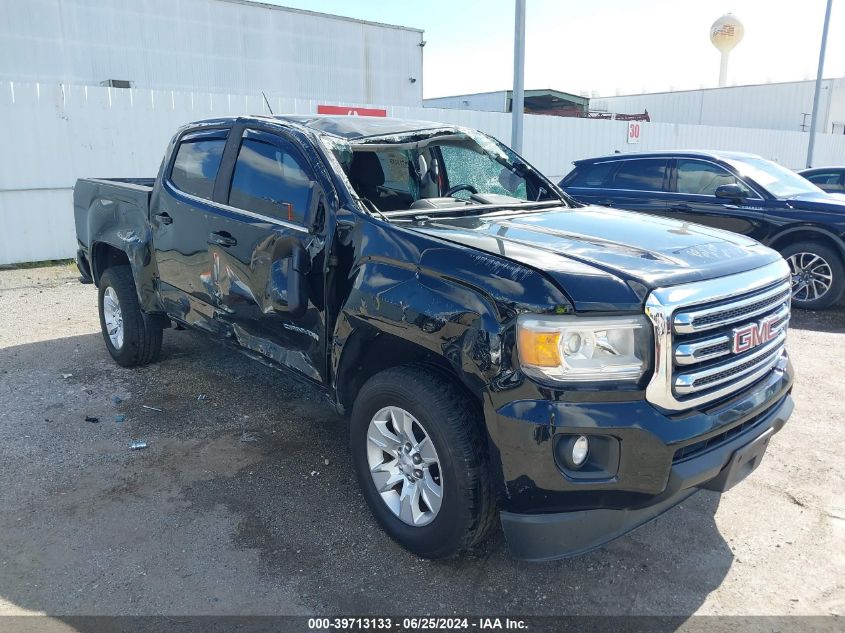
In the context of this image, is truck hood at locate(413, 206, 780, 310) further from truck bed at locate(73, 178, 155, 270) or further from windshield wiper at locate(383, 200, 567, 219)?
truck bed at locate(73, 178, 155, 270)

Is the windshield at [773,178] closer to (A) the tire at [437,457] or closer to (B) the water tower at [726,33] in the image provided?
(A) the tire at [437,457]

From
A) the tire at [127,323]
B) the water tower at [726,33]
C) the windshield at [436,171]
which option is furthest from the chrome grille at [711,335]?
the water tower at [726,33]

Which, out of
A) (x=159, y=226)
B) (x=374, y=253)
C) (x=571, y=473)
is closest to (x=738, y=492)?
(x=571, y=473)

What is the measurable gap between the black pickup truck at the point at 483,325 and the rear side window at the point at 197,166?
4cm

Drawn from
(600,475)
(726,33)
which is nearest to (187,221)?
(600,475)

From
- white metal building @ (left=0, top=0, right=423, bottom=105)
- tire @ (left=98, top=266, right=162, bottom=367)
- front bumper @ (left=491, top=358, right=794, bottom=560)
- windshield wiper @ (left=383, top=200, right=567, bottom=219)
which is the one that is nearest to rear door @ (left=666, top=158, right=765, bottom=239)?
windshield wiper @ (left=383, top=200, right=567, bottom=219)

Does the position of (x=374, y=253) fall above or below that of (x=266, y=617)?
above

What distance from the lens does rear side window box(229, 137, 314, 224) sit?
3443 millimetres

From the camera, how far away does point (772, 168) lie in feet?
25.9

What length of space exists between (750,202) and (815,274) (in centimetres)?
106

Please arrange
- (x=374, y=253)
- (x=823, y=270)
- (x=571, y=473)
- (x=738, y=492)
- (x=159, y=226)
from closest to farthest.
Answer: (x=571, y=473) → (x=374, y=253) → (x=738, y=492) → (x=159, y=226) → (x=823, y=270)

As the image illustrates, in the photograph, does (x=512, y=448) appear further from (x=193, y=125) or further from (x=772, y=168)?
(x=772, y=168)

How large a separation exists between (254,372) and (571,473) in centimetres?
358

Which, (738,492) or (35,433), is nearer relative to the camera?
(738,492)
